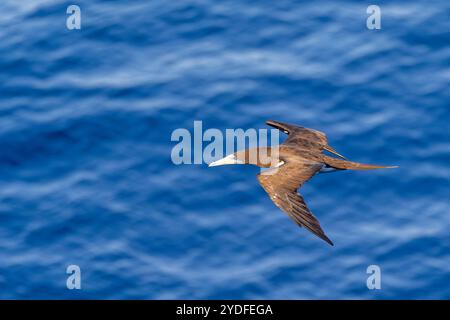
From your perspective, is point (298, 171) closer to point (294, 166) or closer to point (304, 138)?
point (294, 166)

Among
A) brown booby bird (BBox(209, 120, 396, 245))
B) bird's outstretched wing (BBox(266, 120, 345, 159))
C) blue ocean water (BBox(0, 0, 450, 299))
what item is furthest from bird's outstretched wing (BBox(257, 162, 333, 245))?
blue ocean water (BBox(0, 0, 450, 299))

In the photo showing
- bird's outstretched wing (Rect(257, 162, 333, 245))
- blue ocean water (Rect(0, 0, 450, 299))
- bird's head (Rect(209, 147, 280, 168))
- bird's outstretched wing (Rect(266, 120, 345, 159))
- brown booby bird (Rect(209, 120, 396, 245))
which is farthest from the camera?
blue ocean water (Rect(0, 0, 450, 299))

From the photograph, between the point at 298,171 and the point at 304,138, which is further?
the point at 304,138

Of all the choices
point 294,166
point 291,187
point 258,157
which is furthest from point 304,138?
point 291,187

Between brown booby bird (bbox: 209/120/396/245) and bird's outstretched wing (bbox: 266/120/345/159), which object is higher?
bird's outstretched wing (bbox: 266/120/345/159)

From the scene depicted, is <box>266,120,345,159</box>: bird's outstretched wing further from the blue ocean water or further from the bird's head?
the blue ocean water
